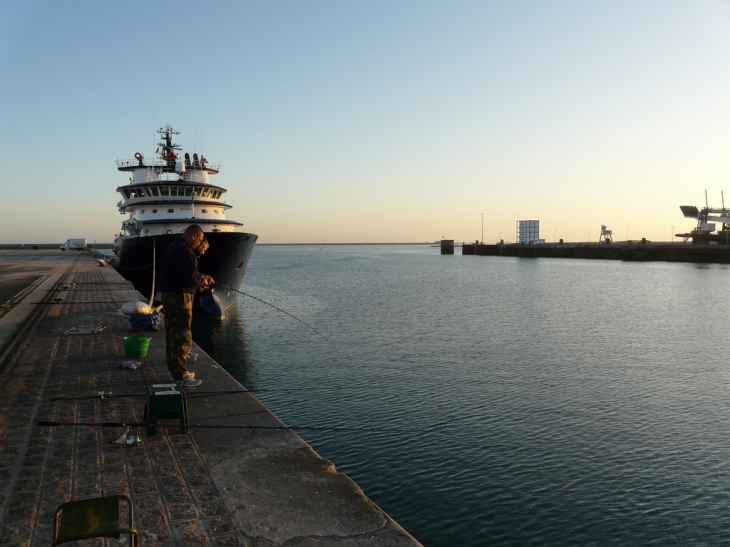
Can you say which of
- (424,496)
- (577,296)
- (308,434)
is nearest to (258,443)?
(424,496)

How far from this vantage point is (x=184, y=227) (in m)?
27.7

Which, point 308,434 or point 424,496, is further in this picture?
point 308,434

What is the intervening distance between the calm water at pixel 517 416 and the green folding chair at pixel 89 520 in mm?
4702

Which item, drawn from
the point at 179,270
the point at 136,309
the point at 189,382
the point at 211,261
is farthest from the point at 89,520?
the point at 211,261

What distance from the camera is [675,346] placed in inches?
Result: 787

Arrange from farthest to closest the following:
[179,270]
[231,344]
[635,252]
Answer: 1. [635,252]
2. [231,344]
3. [179,270]

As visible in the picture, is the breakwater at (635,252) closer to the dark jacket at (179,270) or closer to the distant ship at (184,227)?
the distant ship at (184,227)

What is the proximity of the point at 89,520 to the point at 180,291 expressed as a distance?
517 cm

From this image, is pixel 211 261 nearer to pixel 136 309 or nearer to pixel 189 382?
pixel 136 309

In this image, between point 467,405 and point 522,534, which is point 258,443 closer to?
point 522,534

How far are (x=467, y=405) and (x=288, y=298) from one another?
2777cm

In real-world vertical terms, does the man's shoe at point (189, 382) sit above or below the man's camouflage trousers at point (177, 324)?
below

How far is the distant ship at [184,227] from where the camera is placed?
25.3 meters

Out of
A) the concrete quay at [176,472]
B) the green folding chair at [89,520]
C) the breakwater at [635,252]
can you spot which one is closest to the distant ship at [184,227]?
the concrete quay at [176,472]
